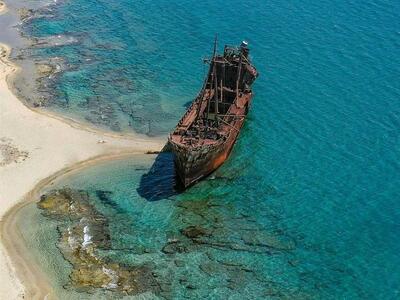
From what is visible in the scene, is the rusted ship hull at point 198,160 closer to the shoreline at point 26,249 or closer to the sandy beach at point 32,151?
the sandy beach at point 32,151

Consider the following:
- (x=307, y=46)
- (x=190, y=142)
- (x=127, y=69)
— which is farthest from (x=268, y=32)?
(x=190, y=142)

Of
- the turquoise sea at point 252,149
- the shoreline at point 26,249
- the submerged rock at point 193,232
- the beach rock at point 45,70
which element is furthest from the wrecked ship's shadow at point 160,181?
the beach rock at point 45,70

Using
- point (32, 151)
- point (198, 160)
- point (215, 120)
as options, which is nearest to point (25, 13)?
point (32, 151)

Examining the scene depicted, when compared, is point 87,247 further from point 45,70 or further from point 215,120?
point 45,70

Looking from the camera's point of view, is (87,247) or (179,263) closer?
(179,263)

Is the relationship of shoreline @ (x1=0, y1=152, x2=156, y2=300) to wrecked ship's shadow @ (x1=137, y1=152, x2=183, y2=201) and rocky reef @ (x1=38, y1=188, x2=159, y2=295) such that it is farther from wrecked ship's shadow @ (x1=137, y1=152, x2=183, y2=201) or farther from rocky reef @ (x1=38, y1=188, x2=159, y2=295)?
wrecked ship's shadow @ (x1=137, y1=152, x2=183, y2=201)

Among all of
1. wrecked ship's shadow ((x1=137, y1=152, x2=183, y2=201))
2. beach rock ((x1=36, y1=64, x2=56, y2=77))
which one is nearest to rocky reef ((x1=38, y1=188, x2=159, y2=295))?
wrecked ship's shadow ((x1=137, y1=152, x2=183, y2=201))
